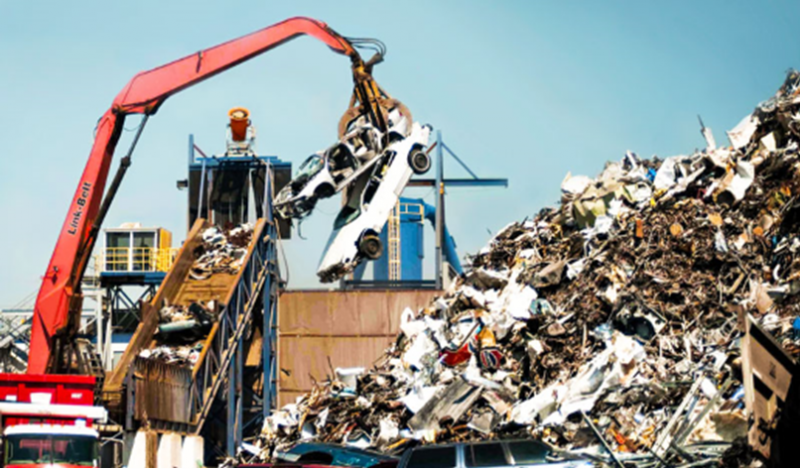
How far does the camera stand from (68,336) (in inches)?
835

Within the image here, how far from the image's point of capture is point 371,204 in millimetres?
19812

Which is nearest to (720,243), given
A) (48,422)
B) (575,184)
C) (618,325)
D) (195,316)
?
(618,325)

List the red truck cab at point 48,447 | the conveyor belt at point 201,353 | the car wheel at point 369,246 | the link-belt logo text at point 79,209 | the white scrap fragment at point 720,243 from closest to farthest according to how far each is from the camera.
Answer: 1. the red truck cab at point 48,447
2. the white scrap fragment at point 720,243
3. the car wheel at point 369,246
4. the conveyor belt at point 201,353
5. the link-belt logo text at point 79,209

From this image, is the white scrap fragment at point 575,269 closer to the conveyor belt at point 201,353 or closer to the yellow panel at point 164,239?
the conveyor belt at point 201,353

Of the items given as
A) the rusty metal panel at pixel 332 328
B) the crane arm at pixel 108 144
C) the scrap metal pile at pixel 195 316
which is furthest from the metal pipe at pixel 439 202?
the crane arm at pixel 108 144

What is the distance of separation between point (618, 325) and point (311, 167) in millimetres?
6443

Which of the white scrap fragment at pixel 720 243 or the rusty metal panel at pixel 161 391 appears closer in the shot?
the white scrap fragment at pixel 720 243

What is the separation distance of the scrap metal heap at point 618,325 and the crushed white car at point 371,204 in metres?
2.45

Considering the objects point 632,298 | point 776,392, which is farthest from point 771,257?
point 776,392

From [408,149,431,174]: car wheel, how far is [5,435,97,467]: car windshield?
28.0ft

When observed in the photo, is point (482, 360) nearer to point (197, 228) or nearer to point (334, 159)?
point (334, 159)

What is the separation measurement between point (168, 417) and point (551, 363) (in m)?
8.83

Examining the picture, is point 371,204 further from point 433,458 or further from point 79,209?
point 433,458

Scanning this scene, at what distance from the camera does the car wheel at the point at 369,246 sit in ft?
62.3
